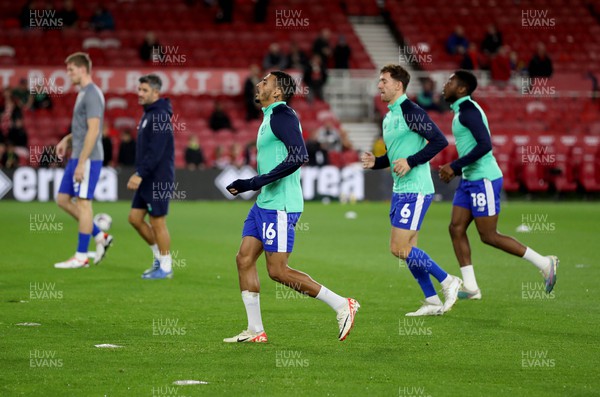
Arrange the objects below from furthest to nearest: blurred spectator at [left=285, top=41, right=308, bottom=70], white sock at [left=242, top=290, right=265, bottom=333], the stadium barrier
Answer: blurred spectator at [left=285, top=41, right=308, bottom=70]
the stadium barrier
white sock at [left=242, top=290, right=265, bottom=333]

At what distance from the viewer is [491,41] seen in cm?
3472

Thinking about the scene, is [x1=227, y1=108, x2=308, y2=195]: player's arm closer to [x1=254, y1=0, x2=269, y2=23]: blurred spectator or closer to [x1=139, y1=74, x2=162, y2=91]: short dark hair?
[x1=139, y1=74, x2=162, y2=91]: short dark hair

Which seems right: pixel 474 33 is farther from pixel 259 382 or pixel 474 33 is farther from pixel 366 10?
pixel 259 382

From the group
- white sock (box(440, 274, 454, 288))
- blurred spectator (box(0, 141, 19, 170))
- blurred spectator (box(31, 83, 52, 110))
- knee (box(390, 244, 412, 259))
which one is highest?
blurred spectator (box(31, 83, 52, 110))

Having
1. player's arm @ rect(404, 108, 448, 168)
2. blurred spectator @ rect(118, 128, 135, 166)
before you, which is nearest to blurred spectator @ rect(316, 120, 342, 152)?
blurred spectator @ rect(118, 128, 135, 166)

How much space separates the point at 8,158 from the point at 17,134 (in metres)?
1.38

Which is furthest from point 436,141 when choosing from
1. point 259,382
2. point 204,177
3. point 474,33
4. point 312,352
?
point 474,33

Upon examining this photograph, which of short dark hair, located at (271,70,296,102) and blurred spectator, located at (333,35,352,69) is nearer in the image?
short dark hair, located at (271,70,296,102)

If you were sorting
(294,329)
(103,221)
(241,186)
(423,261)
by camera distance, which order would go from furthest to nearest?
(103,221) < (423,261) < (294,329) < (241,186)

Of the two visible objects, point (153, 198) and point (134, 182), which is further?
point (153, 198)

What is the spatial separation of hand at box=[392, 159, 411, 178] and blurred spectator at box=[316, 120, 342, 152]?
19.0m

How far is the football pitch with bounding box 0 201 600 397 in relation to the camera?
275 inches

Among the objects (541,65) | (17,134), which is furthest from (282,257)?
(541,65)

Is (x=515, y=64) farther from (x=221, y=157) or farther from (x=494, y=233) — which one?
(x=494, y=233)
